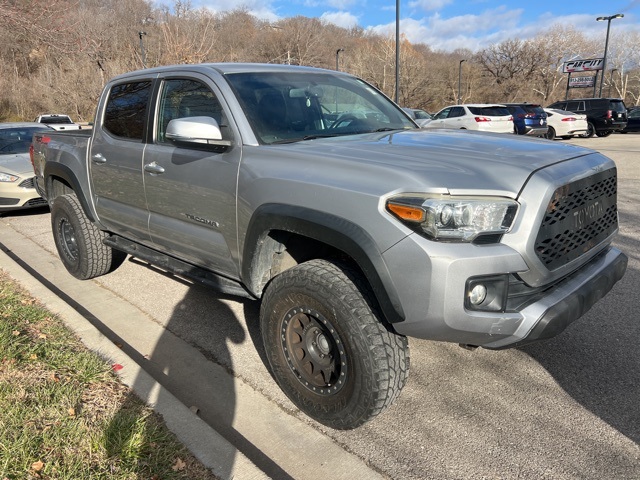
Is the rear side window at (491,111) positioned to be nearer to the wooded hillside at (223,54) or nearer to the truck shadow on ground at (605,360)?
the wooded hillside at (223,54)

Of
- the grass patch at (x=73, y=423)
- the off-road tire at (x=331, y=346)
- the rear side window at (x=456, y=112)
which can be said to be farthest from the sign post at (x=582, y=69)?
the grass patch at (x=73, y=423)

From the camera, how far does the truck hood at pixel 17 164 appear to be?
8266 mm

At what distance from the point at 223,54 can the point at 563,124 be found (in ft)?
73.2

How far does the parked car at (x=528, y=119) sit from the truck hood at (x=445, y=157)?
16824 mm

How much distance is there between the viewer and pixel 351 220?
2.36 metres

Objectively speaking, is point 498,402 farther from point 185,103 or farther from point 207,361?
point 185,103

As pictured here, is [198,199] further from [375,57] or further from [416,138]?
[375,57]

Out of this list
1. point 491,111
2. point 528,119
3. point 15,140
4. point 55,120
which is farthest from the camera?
point 55,120

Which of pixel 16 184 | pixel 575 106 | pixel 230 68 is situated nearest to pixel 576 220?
pixel 230 68

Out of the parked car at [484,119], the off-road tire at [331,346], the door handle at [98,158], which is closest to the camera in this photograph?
the off-road tire at [331,346]

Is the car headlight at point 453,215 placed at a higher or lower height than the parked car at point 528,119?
higher

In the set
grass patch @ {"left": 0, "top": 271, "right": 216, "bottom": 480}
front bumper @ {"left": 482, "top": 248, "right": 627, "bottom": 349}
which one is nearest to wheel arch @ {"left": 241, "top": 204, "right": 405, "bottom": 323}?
front bumper @ {"left": 482, "top": 248, "right": 627, "bottom": 349}

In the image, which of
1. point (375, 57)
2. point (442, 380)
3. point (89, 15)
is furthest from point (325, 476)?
point (375, 57)

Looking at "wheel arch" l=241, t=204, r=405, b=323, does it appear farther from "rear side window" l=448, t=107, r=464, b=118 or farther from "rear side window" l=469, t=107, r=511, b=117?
"rear side window" l=448, t=107, r=464, b=118
